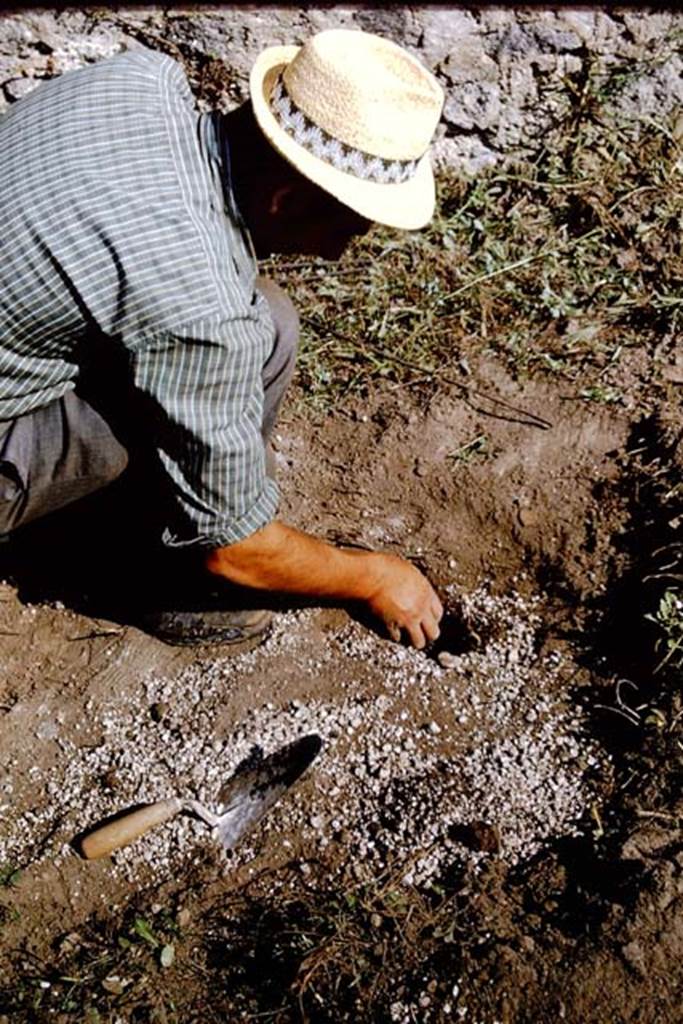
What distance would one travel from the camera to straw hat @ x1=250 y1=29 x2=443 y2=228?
191 cm

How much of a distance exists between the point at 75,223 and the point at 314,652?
128 centimetres

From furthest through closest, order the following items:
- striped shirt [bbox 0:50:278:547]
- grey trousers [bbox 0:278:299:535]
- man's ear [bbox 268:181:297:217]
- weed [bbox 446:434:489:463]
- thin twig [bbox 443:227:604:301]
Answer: thin twig [bbox 443:227:604:301]
weed [bbox 446:434:489:463]
grey trousers [bbox 0:278:299:535]
man's ear [bbox 268:181:297:217]
striped shirt [bbox 0:50:278:547]

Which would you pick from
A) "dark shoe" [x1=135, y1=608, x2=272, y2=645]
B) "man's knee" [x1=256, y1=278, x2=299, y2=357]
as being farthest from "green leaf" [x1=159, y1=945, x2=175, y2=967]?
"man's knee" [x1=256, y1=278, x2=299, y2=357]

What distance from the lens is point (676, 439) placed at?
2836 mm

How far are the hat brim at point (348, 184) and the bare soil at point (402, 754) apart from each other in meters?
1.01

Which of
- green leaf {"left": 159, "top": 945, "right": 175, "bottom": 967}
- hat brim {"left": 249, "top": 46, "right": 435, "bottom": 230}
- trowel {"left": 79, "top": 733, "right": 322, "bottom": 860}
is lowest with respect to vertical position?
green leaf {"left": 159, "top": 945, "right": 175, "bottom": 967}

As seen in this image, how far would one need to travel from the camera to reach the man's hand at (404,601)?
2645mm

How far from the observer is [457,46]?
3.20m

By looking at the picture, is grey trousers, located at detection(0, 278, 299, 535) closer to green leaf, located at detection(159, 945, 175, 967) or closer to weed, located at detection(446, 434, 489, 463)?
weed, located at detection(446, 434, 489, 463)

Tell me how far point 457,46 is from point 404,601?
1.69 metres

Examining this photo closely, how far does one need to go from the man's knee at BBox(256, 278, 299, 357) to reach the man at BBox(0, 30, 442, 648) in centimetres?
35

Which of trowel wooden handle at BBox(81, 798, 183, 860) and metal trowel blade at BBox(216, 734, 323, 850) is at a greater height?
metal trowel blade at BBox(216, 734, 323, 850)

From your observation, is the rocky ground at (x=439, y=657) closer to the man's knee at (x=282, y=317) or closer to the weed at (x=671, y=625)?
the weed at (x=671, y=625)

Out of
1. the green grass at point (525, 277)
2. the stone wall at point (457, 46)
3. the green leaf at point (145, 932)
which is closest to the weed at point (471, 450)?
the green grass at point (525, 277)
